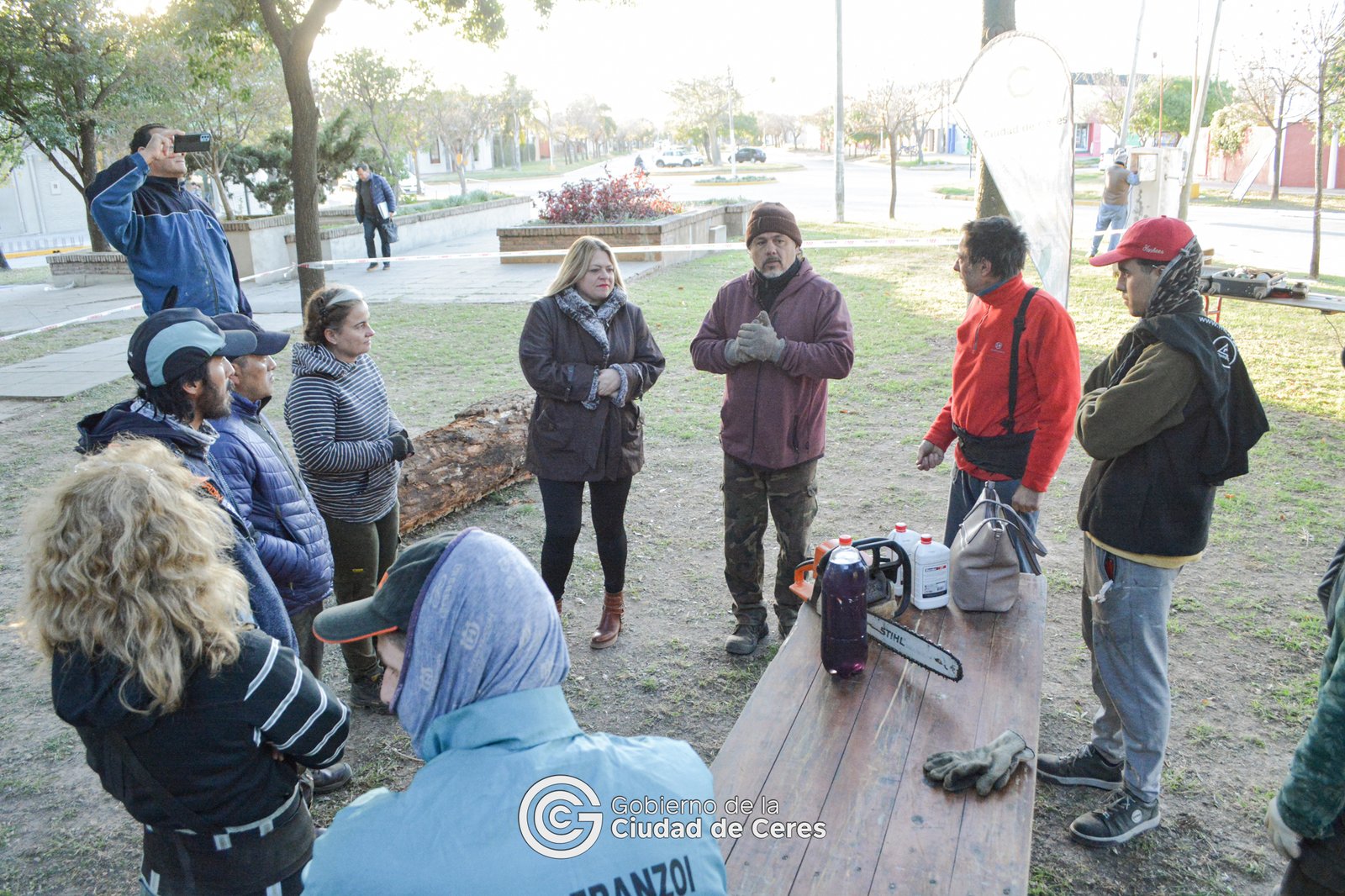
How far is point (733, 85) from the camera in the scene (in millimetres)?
44812

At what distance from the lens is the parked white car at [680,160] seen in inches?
2301

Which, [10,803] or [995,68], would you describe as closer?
[10,803]

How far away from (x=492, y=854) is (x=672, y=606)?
3724 millimetres

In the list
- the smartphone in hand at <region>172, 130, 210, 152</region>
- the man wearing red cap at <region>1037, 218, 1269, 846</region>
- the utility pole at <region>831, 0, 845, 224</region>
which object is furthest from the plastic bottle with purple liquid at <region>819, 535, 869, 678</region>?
the utility pole at <region>831, 0, 845, 224</region>

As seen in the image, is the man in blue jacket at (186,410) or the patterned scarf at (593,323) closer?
the man in blue jacket at (186,410)

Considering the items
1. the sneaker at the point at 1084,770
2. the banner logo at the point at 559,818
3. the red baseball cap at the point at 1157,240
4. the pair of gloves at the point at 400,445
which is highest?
the red baseball cap at the point at 1157,240

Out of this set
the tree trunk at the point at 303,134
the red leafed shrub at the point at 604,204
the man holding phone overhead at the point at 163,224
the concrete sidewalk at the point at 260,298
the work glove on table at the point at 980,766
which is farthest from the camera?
the red leafed shrub at the point at 604,204

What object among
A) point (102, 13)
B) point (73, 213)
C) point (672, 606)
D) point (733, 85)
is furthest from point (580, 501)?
point (733, 85)

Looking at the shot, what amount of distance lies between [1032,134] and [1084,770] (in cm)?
549

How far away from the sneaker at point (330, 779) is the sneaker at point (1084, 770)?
2.61 metres

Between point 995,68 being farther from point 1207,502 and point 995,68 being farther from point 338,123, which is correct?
point 338,123

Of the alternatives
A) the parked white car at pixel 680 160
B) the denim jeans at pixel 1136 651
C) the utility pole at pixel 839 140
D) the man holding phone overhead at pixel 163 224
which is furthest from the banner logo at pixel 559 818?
the parked white car at pixel 680 160

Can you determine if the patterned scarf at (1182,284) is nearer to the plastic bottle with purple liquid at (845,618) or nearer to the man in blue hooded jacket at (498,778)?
the plastic bottle with purple liquid at (845,618)

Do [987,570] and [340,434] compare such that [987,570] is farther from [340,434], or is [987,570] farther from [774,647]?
[340,434]
